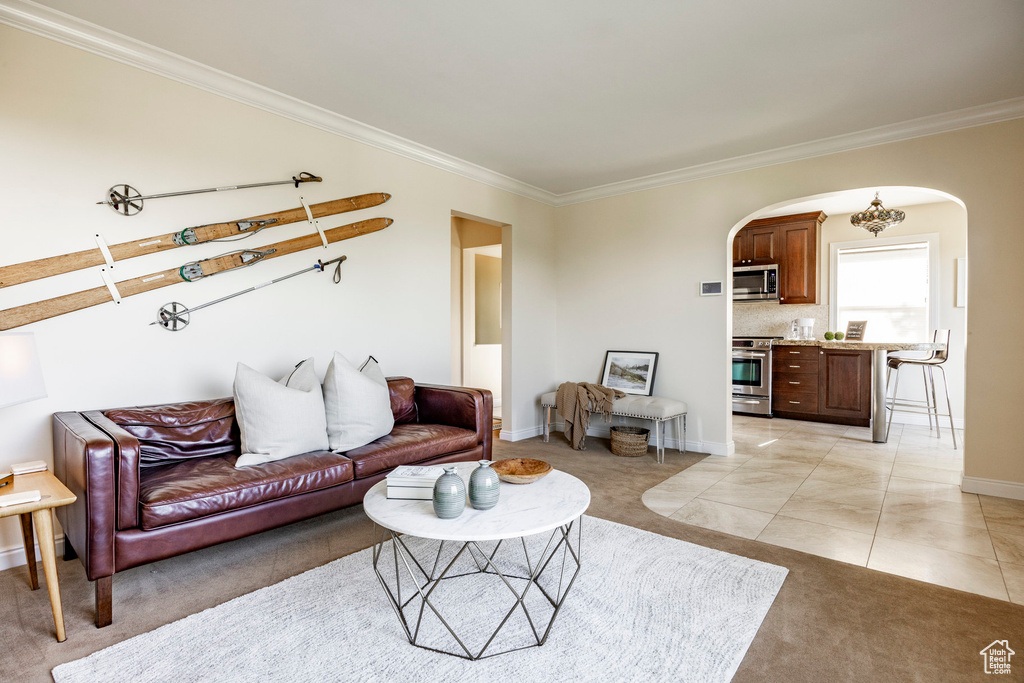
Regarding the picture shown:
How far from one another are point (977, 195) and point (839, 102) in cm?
119

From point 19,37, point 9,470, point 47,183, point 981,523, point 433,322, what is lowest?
point 981,523

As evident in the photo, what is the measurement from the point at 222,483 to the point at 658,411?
3381mm

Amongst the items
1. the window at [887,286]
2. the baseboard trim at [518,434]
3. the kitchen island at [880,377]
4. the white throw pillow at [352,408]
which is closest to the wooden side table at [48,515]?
the white throw pillow at [352,408]

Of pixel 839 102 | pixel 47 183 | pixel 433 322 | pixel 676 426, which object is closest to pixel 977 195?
pixel 839 102

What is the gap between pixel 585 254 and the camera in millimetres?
5516

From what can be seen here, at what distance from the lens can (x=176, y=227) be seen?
2908mm

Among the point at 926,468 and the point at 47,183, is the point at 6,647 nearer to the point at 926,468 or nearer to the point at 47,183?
the point at 47,183

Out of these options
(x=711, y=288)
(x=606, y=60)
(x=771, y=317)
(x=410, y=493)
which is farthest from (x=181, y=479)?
(x=771, y=317)

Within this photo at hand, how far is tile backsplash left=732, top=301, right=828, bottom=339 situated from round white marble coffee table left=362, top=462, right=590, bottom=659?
5.69m

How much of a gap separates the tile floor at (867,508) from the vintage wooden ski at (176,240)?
294cm

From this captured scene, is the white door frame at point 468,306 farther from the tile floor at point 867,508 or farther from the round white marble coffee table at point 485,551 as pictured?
the round white marble coffee table at point 485,551

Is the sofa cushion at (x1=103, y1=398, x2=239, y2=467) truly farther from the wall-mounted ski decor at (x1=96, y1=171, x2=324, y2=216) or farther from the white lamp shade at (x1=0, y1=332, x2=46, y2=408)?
the wall-mounted ski decor at (x1=96, y1=171, x2=324, y2=216)

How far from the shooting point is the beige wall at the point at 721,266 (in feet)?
A: 11.3

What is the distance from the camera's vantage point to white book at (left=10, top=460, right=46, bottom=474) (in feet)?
7.25
